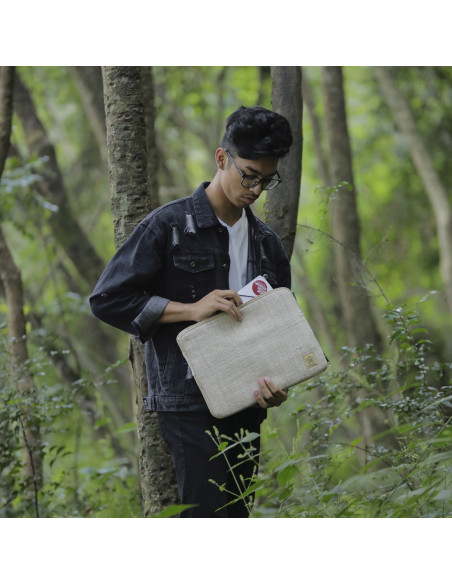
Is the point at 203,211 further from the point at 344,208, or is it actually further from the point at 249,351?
the point at 344,208

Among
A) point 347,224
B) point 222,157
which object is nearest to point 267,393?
point 222,157

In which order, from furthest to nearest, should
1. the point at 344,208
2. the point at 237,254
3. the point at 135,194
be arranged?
the point at 344,208
the point at 135,194
the point at 237,254

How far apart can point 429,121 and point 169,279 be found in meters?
10.9

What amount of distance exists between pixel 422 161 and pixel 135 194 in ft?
23.5

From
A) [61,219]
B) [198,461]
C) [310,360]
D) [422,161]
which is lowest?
[198,461]

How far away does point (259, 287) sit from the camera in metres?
3.07

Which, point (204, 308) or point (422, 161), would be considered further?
point (422, 161)

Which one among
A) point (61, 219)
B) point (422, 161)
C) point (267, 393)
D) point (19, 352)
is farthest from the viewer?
point (422, 161)

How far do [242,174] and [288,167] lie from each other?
4.74 ft

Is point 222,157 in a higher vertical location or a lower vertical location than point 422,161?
lower

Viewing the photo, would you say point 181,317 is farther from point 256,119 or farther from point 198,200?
point 256,119

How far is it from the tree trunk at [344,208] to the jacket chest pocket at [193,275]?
3.86m

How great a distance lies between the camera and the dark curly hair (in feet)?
9.74
